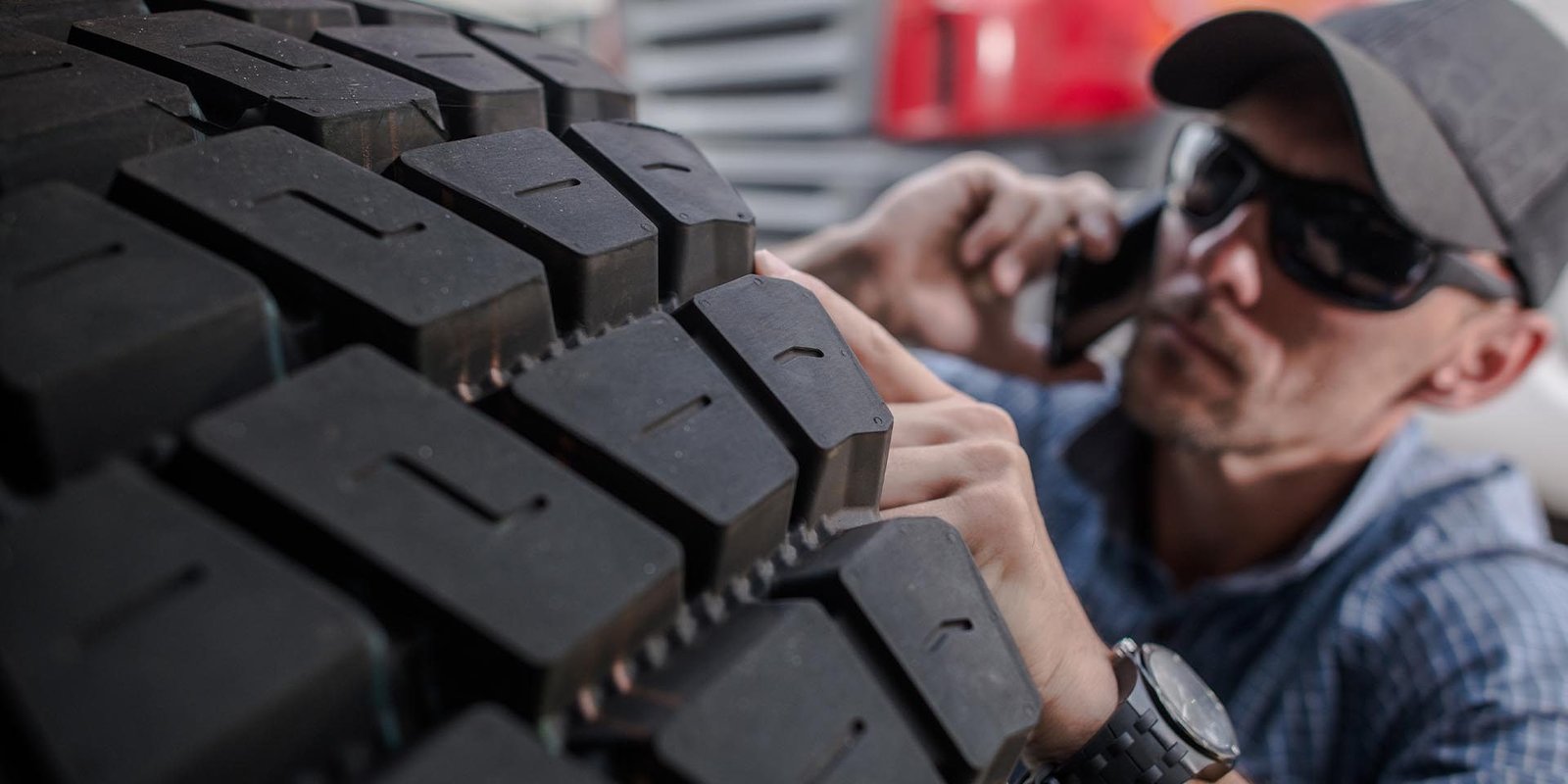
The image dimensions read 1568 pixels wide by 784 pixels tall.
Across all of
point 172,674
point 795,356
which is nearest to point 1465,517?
point 795,356

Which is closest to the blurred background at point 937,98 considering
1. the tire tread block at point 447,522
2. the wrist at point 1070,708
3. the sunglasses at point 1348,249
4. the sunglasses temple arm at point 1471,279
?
the sunglasses temple arm at point 1471,279

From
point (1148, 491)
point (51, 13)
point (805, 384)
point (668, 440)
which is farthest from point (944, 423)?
point (1148, 491)

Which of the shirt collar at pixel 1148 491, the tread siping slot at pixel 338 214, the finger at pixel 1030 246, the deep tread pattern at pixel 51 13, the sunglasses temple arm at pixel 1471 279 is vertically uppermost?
the deep tread pattern at pixel 51 13

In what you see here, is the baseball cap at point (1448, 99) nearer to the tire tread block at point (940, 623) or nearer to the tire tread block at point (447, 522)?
the tire tread block at point (940, 623)

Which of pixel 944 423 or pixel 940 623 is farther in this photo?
pixel 944 423

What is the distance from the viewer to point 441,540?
486 mm

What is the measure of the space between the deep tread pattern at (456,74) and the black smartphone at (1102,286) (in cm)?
115

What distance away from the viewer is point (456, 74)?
80cm

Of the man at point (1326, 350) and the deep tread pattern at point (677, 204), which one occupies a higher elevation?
the deep tread pattern at point (677, 204)

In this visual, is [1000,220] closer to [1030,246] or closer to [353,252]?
[1030,246]

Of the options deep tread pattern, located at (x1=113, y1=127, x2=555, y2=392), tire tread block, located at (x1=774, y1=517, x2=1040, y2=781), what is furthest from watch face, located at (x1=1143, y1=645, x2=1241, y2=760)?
deep tread pattern, located at (x1=113, y1=127, x2=555, y2=392)

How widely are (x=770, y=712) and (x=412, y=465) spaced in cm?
21

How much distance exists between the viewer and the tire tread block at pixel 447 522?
0.47 metres

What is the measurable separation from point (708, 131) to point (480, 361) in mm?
2789
